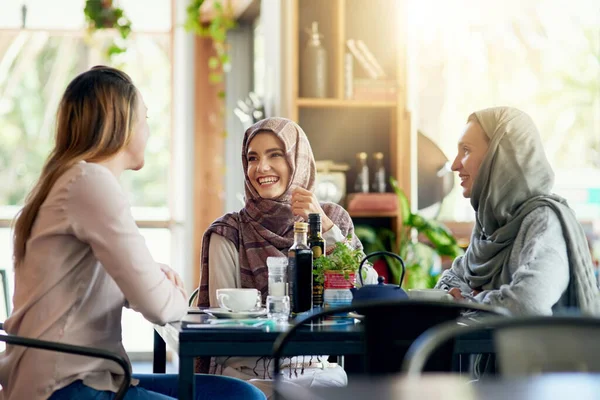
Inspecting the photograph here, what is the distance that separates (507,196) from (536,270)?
0.34m

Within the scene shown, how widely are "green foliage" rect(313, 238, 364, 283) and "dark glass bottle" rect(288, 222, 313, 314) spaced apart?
0.18 ft

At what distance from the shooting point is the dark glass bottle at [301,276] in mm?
2398

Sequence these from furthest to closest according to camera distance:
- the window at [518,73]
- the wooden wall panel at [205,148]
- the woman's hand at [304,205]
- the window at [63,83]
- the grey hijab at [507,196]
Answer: the window at [63,83], the wooden wall panel at [205,148], the window at [518,73], the woman's hand at [304,205], the grey hijab at [507,196]

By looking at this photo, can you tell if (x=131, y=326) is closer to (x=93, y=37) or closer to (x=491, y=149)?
(x=93, y=37)

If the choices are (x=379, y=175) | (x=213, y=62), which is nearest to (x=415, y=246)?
(x=379, y=175)

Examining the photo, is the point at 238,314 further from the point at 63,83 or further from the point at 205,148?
the point at 63,83

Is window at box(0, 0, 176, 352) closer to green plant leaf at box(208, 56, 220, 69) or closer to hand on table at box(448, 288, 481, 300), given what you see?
green plant leaf at box(208, 56, 220, 69)

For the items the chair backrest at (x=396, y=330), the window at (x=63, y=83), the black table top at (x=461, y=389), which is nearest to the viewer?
the black table top at (x=461, y=389)

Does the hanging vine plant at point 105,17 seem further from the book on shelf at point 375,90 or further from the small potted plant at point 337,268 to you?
the small potted plant at point 337,268

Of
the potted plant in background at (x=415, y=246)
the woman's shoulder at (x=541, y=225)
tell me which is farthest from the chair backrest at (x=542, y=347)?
the potted plant in background at (x=415, y=246)

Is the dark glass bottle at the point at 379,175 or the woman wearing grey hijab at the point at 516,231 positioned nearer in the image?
the woman wearing grey hijab at the point at 516,231

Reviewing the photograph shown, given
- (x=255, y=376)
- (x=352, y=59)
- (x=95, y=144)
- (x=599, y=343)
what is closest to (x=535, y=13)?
(x=352, y=59)

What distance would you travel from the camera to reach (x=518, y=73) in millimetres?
5562

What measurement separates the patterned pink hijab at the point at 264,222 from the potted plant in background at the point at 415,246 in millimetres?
1489
